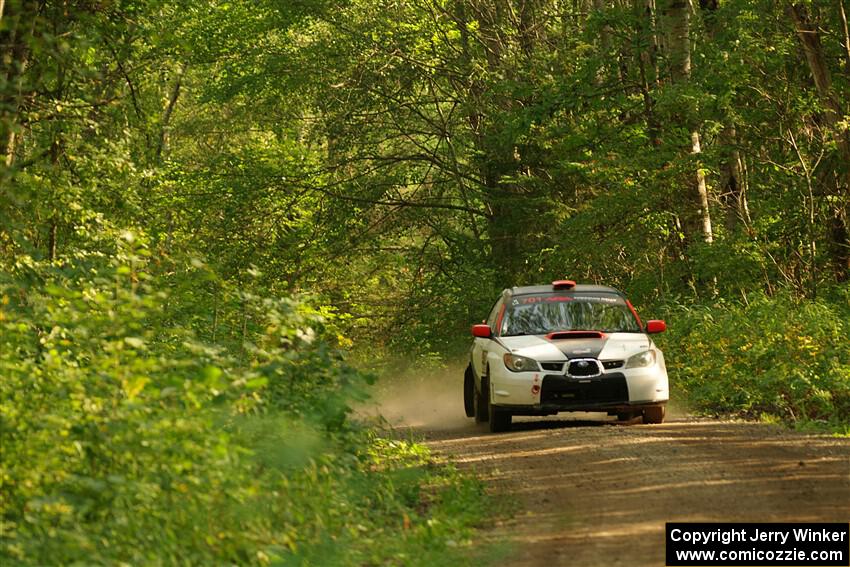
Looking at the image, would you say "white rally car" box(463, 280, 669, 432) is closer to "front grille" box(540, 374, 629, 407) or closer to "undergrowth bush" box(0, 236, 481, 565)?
"front grille" box(540, 374, 629, 407)

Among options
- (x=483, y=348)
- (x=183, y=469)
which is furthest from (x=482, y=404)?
(x=183, y=469)

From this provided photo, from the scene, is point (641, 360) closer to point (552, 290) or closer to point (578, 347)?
point (578, 347)

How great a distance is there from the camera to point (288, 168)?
3334cm

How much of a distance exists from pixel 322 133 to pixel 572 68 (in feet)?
21.5

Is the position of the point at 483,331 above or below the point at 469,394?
above

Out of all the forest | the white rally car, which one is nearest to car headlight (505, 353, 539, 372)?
the white rally car

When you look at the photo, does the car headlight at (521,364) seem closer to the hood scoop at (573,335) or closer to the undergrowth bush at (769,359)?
the hood scoop at (573,335)

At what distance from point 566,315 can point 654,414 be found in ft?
5.39

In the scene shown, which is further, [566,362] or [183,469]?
[566,362]

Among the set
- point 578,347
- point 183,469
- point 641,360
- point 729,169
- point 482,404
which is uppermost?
point 729,169

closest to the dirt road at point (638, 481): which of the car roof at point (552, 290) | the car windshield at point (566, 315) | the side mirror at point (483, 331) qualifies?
the car windshield at point (566, 315)

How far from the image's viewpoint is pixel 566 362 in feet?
52.6

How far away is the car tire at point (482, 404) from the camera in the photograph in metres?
17.1

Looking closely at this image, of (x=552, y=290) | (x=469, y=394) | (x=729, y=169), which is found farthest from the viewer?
(x=729, y=169)
